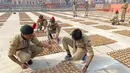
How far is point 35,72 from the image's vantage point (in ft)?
10.8

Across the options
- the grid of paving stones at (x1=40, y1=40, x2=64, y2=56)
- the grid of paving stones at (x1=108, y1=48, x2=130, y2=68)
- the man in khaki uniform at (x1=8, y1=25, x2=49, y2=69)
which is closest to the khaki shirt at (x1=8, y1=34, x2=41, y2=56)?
the man in khaki uniform at (x1=8, y1=25, x2=49, y2=69)

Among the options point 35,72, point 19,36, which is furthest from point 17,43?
point 35,72

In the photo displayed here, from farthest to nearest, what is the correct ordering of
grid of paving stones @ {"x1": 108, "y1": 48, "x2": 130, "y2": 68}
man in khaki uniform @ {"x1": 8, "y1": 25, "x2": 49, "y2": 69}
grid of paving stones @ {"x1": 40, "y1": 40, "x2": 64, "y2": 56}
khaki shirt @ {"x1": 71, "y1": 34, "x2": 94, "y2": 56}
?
grid of paving stones @ {"x1": 40, "y1": 40, "x2": 64, "y2": 56}
grid of paving stones @ {"x1": 108, "y1": 48, "x2": 130, "y2": 68}
khaki shirt @ {"x1": 71, "y1": 34, "x2": 94, "y2": 56}
man in khaki uniform @ {"x1": 8, "y1": 25, "x2": 49, "y2": 69}

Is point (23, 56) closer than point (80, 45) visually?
Yes

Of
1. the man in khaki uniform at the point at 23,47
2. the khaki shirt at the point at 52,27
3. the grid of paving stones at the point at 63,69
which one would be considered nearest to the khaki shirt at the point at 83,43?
the grid of paving stones at the point at 63,69

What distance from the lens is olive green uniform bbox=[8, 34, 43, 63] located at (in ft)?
9.92

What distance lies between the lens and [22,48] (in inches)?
134

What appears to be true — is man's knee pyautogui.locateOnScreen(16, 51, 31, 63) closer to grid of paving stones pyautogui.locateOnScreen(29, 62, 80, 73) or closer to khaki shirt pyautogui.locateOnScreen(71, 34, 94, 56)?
grid of paving stones pyautogui.locateOnScreen(29, 62, 80, 73)

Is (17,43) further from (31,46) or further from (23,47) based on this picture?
(31,46)

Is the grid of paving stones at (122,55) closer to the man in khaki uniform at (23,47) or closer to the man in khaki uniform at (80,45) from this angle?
the man in khaki uniform at (80,45)

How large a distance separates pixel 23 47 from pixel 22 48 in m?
0.04

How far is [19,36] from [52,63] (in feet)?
4.05

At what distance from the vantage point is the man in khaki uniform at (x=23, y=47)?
9.47 feet

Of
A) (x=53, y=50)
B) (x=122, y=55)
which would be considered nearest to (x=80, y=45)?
(x=53, y=50)
